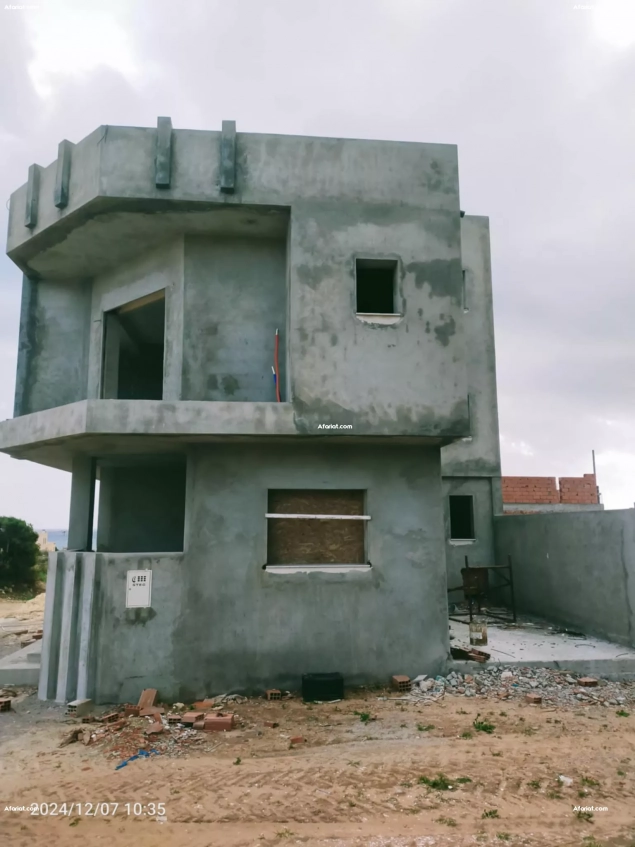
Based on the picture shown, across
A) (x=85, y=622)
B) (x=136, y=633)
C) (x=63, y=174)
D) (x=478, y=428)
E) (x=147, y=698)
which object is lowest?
(x=147, y=698)

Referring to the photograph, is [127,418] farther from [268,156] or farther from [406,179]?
[406,179]

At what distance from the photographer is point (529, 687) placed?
28.8 ft

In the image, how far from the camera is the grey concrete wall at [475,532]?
15.6 meters

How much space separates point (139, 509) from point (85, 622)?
420cm

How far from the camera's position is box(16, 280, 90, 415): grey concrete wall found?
11.7 metres

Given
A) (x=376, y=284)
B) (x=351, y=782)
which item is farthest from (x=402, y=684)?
(x=376, y=284)

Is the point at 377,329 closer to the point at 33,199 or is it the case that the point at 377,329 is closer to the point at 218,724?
the point at 218,724

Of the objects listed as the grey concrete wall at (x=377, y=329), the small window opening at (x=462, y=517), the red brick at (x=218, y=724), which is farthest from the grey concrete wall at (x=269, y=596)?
the small window opening at (x=462, y=517)

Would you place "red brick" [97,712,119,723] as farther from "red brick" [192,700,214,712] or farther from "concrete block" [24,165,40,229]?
"concrete block" [24,165,40,229]

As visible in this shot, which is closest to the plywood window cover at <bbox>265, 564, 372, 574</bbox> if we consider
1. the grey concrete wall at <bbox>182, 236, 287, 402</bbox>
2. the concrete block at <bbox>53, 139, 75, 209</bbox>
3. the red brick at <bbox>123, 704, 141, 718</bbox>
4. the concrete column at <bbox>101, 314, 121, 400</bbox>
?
the red brick at <bbox>123, 704, 141, 718</bbox>

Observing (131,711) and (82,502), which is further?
(82,502)

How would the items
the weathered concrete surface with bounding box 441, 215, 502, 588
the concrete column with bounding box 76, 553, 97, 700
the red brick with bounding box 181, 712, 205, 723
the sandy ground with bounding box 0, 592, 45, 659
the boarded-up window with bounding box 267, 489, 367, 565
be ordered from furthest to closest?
the weathered concrete surface with bounding box 441, 215, 502, 588, the sandy ground with bounding box 0, 592, 45, 659, the boarded-up window with bounding box 267, 489, 367, 565, the concrete column with bounding box 76, 553, 97, 700, the red brick with bounding box 181, 712, 205, 723

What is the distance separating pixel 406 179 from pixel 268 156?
7.43ft

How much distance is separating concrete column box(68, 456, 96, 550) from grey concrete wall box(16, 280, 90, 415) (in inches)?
64.9
